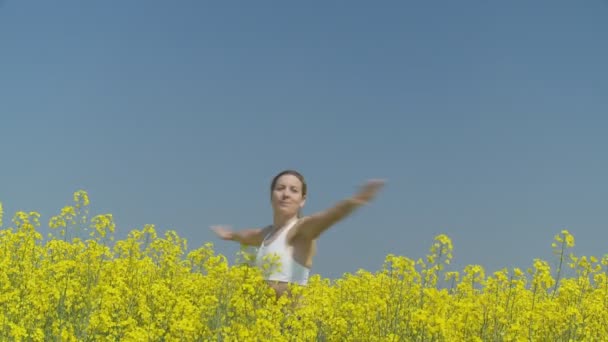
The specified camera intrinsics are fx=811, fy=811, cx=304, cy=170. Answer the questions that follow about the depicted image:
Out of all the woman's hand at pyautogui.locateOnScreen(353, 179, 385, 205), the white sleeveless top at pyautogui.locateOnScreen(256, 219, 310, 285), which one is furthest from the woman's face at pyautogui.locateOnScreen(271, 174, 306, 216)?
the woman's hand at pyautogui.locateOnScreen(353, 179, 385, 205)

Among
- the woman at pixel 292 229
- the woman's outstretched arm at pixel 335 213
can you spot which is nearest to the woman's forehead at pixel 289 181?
the woman at pixel 292 229

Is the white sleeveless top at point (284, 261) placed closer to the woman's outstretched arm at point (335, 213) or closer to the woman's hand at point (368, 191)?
the woman's outstretched arm at point (335, 213)

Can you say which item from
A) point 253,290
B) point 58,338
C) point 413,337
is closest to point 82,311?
point 58,338

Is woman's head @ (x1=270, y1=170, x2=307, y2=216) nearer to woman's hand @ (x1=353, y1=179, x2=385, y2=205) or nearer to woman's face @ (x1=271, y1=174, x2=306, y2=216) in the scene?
woman's face @ (x1=271, y1=174, x2=306, y2=216)

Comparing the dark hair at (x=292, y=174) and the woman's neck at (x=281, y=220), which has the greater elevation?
the dark hair at (x=292, y=174)

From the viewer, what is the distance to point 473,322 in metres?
5.89

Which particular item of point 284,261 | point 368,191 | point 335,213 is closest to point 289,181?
point 284,261

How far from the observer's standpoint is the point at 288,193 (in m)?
6.63

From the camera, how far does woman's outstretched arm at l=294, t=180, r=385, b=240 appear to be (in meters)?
5.55

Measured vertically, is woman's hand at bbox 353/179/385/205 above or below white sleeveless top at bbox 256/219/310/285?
above

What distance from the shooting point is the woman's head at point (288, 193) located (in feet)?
21.7

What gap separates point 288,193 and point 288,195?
0.02 m

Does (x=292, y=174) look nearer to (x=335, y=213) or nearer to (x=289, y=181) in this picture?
(x=289, y=181)

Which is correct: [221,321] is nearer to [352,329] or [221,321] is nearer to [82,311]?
[352,329]
